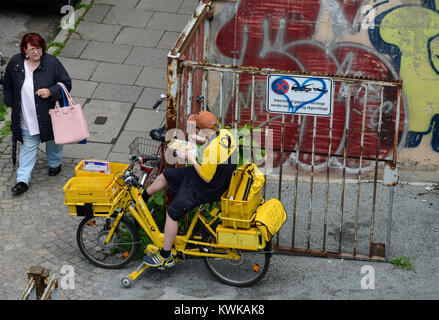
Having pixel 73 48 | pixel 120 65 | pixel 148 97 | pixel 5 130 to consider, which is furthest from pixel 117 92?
pixel 5 130

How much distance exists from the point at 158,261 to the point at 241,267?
30.0 inches

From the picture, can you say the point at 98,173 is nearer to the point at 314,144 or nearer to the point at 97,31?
the point at 314,144

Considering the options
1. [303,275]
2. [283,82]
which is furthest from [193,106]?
[303,275]

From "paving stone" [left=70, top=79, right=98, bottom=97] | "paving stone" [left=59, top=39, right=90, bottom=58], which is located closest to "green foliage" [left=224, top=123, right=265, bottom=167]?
"paving stone" [left=70, top=79, right=98, bottom=97]

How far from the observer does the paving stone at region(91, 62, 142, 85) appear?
10477mm

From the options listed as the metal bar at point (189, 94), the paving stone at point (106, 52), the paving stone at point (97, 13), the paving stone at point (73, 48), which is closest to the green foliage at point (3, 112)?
the paving stone at point (73, 48)

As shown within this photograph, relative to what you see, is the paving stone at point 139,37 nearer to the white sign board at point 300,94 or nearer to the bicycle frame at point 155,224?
the white sign board at point 300,94

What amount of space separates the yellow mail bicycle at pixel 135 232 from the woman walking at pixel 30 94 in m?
1.45

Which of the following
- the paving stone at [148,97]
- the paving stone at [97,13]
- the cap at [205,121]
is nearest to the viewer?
the cap at [205,121]

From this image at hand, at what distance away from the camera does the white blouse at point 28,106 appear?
8023mm

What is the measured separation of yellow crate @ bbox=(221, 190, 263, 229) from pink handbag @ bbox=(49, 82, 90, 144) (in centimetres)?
242

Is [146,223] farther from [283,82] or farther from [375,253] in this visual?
[375,253]

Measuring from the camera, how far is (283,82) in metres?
6.71

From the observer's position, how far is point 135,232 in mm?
6707
